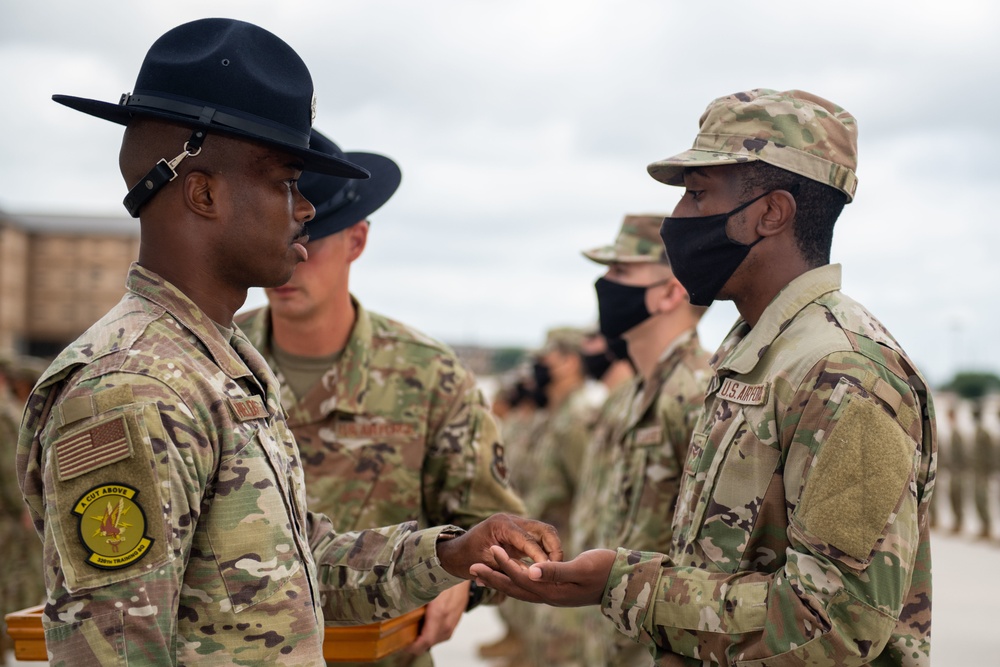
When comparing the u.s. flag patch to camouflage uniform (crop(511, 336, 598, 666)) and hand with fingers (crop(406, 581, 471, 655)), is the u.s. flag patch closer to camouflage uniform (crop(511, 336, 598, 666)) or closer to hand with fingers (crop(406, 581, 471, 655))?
hand with fingers (crop(406, 581, 471, 655))

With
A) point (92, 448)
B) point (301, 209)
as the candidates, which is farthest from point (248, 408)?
point (301, 209)

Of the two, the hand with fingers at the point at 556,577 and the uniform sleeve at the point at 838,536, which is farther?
the hand with fingers at the point at 556,577

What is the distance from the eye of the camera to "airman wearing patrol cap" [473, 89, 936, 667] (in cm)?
222

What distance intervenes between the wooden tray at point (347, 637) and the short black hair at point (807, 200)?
1.60m

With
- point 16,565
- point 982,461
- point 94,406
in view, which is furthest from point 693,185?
point 982,461

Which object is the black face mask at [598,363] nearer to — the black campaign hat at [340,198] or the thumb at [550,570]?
the black campaign hat at [340,198]

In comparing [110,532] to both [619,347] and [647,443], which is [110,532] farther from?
[619,347]

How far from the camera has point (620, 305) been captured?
464 cm

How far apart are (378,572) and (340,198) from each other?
1.48 meters

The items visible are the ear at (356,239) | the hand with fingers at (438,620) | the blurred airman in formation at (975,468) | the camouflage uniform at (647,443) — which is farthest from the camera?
the blurred airman in formation at (975,468)

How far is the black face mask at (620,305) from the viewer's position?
4.64 metres

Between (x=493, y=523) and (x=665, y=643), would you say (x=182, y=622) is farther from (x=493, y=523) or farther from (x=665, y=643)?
(x=665, y=643)

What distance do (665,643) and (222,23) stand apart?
71.2 inches

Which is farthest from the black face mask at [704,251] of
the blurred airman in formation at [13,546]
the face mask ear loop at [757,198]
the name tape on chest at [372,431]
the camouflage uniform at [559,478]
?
the blurred airman in formation at [13,546]
